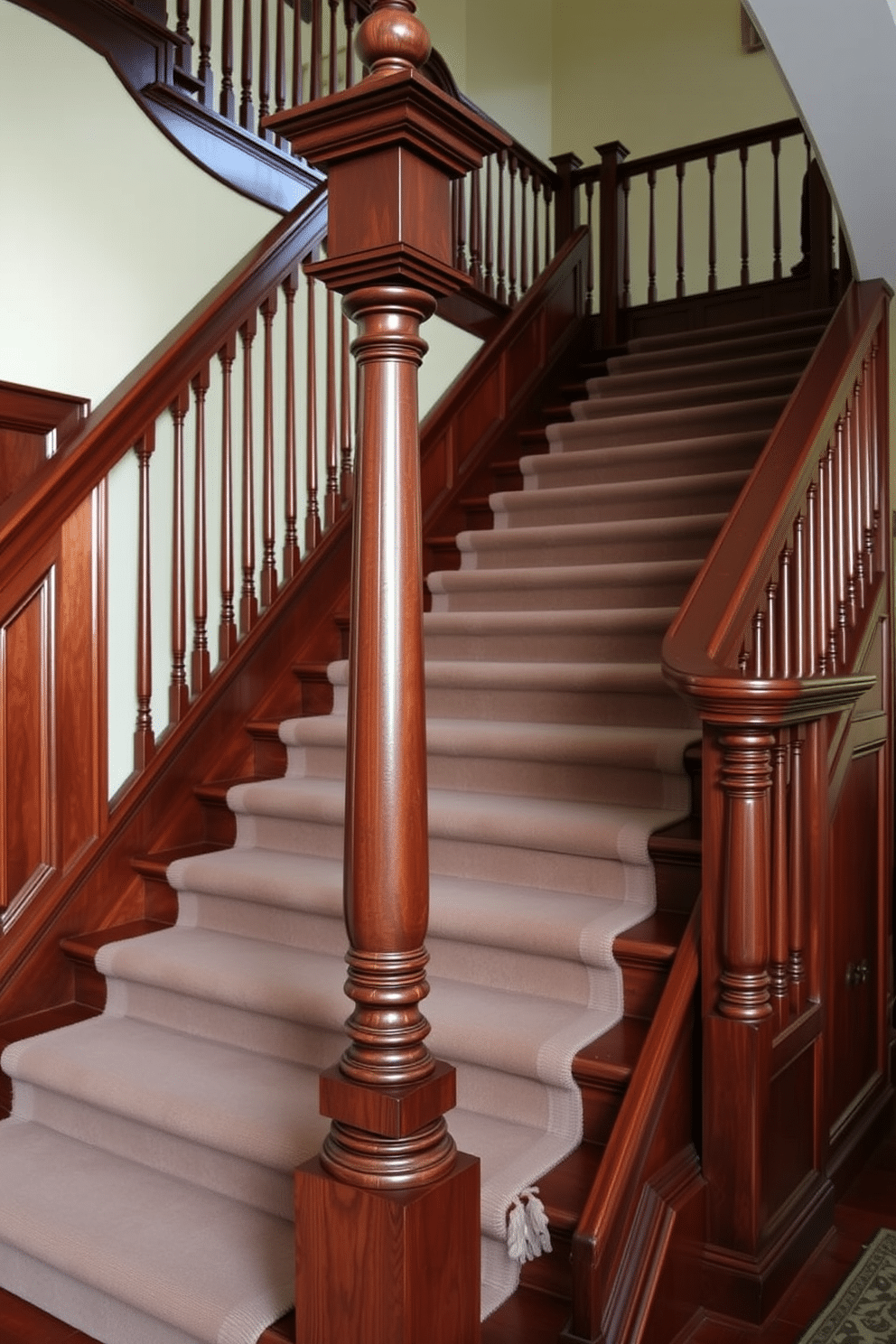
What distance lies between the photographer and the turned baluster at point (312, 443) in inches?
152

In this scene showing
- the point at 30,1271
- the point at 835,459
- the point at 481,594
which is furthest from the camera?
the point at 481,594

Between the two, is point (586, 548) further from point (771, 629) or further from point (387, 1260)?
point (387, 1260)

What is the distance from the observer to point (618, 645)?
3.50 metres

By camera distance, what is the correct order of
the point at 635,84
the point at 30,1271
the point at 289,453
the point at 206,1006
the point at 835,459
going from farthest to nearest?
the point at 635,84
the point at 289,453
the point at 835,459
the point at 206,1006
the point at 30,1271

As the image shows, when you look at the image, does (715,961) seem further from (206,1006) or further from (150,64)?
(150,64)

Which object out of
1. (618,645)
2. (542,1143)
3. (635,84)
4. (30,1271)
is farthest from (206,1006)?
(635,84)

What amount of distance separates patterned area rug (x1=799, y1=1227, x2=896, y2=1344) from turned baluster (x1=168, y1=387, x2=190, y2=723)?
216 cm

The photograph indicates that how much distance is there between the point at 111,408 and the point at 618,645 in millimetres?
1555

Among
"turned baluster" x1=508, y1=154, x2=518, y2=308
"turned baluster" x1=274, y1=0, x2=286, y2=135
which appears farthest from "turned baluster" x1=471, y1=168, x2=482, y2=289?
"turned baluster" x1=274, y1=0, x2=286, y2=135

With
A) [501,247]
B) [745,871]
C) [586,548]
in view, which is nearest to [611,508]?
[586,548]

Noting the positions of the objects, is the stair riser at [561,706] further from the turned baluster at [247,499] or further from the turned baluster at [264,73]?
the turned baluster at [264,73]

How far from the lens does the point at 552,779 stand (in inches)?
123

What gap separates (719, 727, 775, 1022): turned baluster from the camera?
2.19 m

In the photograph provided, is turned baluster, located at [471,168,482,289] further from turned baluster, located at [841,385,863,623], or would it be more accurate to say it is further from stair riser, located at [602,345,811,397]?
turned baluster, located at [841,385,863,623]
